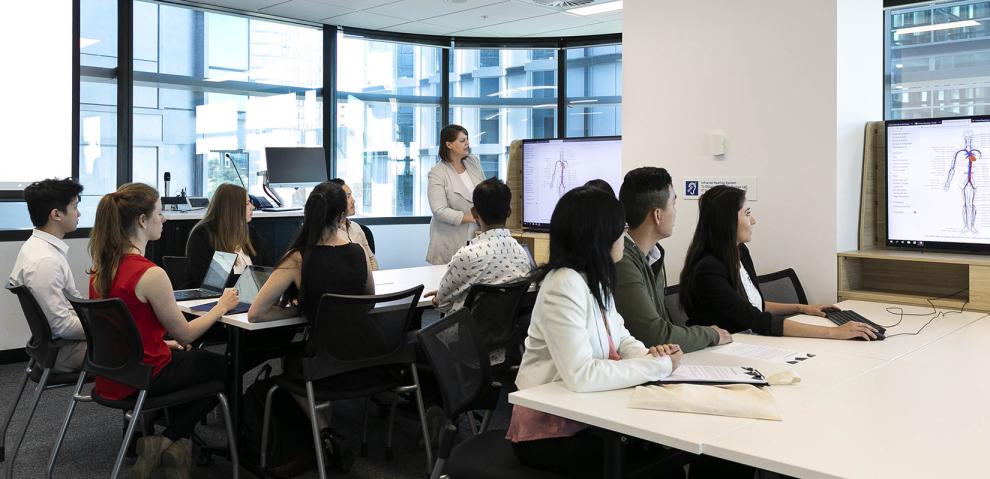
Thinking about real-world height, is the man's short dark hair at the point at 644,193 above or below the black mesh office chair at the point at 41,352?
above

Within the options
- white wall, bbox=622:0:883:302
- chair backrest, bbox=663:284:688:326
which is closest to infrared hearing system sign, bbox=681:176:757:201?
white wall, bbox=622:0:883:302

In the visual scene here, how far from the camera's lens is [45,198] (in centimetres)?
350

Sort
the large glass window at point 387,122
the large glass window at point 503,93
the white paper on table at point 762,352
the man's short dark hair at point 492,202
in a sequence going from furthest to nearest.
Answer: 1. the large glass window at point 503,93
2. the large glass window at point 387,122
3. the man's short dark hair at point 492,202
4. the white paper on table at point 762,352

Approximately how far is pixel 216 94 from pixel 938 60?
571 cm

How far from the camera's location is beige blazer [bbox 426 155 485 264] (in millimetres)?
5066

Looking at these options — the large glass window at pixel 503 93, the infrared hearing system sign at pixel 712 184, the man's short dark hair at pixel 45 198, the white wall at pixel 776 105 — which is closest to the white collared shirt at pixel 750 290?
the white wall at pixel 776 105

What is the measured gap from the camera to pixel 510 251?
3.44 m

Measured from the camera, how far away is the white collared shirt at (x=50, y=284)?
3.24 m

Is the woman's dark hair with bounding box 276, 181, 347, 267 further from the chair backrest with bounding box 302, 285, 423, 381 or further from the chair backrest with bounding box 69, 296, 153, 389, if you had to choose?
the chair backrest with bounding box 69, 296, 153, 389

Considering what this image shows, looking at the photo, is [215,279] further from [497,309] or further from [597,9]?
[597,9]

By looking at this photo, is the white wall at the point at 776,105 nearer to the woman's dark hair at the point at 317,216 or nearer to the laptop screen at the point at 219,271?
the woman's dark hair at the point at 317,216

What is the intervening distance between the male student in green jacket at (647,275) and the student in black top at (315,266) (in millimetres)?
1110

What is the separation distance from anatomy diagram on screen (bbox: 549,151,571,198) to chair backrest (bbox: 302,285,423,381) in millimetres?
2140

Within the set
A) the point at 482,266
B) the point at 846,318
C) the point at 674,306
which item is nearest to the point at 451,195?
the point at 482,266
